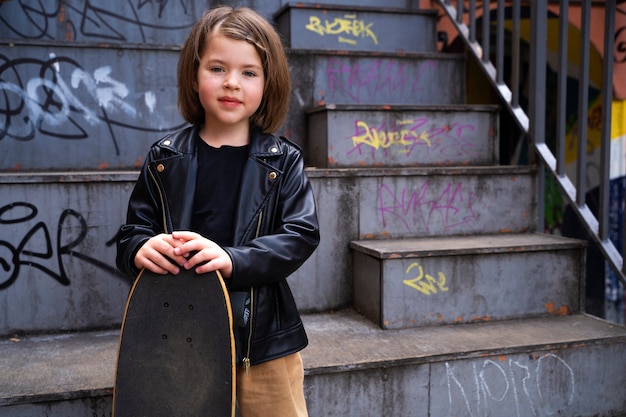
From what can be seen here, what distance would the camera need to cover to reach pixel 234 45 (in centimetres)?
145

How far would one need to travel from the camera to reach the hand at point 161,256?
1315mm

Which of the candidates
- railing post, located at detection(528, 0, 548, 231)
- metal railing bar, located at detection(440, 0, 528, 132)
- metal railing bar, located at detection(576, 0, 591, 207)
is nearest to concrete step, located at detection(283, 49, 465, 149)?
metal railing bar, located at detection(440, 0, 528, 132)

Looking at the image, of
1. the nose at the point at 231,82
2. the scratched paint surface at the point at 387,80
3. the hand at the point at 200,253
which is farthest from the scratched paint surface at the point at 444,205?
the hand at the point at 200,253

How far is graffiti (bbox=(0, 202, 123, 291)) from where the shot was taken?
88.7 inches

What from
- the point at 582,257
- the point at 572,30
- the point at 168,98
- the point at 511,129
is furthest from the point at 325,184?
the point at 511,129

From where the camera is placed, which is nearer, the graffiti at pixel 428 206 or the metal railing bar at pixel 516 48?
the graffiti at pixel 428 206

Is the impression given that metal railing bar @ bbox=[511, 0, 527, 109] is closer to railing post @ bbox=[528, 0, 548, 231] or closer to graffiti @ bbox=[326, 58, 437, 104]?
railing post @ bbox=[528, 0, 548, 231]

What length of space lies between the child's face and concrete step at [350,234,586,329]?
3.46 ft

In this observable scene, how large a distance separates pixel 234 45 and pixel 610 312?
4069mm

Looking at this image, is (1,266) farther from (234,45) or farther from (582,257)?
(582,257)

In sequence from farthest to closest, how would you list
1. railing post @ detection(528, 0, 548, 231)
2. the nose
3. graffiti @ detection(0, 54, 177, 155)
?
railing post @ detection(528, 0, 548, 231), graffiti @ detection(0, 54, 177, 155), the nose

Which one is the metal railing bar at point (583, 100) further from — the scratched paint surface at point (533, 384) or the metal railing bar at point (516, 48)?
the scratched paint surface at point (533, 384)

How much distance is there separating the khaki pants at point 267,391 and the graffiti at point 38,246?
1091mm

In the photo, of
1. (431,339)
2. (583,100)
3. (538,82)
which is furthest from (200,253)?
(538,82)
